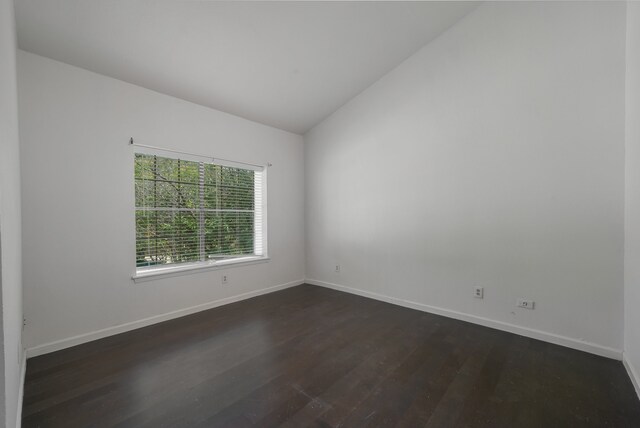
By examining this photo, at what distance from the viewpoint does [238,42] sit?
2742 mm

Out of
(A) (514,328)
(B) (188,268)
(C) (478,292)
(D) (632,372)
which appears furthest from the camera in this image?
(B) (188,268)

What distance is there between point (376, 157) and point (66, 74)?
11.5 feet

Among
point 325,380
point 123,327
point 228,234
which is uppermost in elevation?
point 228,234

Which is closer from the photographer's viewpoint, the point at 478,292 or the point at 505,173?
the point at 505,173

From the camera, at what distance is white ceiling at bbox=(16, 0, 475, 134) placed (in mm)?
2242

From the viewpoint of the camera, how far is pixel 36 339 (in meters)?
2.38

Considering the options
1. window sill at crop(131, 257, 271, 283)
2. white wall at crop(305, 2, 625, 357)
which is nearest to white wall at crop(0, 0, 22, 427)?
window sill at crop(131, 257, 271, 283)

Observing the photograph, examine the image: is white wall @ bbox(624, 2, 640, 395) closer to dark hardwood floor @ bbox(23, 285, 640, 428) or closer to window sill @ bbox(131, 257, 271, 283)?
dark hardwood floor @ bbox(23, 285, 640, 428)

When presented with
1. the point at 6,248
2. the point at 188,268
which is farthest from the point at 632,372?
the point at 188,268

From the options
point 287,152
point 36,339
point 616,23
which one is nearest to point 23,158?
point 36,339

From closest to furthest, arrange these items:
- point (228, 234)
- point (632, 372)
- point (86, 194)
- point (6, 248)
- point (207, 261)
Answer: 1. point (6, 248)
2. point (632, 372)
3. point (86, 194)
4. point (207, 261)
5. point (228, 234)

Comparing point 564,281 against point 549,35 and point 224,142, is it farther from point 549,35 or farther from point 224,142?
point 224,142

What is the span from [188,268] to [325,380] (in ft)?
7.29

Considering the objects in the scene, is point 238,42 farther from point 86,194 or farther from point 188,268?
point 188,268
